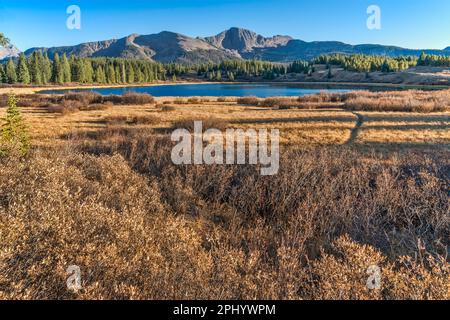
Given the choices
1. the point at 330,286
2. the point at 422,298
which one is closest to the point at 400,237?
the point at 422,298

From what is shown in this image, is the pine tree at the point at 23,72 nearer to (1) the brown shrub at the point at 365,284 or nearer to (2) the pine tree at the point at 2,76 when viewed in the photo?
(2) the pine tree at the point at 2,76

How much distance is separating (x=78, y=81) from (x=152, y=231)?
421ft

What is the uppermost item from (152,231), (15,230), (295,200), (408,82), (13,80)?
(13,80)

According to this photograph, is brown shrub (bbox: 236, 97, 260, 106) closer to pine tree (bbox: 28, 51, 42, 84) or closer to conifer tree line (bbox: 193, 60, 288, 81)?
pine tree (bbox: 28, 51, 42, 84)

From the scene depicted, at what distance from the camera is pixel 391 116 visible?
27.8 meters

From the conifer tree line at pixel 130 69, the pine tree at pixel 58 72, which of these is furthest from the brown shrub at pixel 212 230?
Answer: the conifer tree line at pixel 130 69

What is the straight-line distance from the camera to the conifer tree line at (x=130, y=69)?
104188 millimetres

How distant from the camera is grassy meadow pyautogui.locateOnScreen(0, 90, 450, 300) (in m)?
4.76

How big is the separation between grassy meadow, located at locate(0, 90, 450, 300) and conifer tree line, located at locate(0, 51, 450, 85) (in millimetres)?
107471

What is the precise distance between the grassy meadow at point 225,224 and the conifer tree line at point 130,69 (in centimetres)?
10747

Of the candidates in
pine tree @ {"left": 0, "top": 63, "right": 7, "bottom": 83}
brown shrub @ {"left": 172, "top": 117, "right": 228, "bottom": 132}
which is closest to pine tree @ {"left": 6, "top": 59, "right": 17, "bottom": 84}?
pine tree @ {"left": 0, "top": 63, "right": 7, "bottom": 83}

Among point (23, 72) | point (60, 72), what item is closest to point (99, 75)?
point (60, 72)

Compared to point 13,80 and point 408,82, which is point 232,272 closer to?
point 408,82

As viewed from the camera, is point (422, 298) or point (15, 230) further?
point (15, 230)
